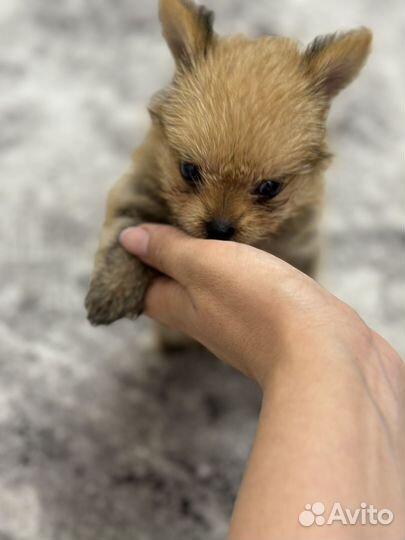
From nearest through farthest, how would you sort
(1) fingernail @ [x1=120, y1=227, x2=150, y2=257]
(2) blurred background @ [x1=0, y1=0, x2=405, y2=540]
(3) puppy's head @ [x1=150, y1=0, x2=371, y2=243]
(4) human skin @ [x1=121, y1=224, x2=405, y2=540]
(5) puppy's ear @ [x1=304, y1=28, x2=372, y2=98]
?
1. (4) human skin @ [x1=121, y1=224, x2=405, y2=540]
2. (3) puppy's head @ [x1=150, y1=0, x2=371, y2=243]
3. (5) puppy's ear @ [x1=304, y1=28, x2=372, y2=98]
4. (1) fingernail @ [x1=120, y1=227, x2=150, y2=257]
5. (2) blurred background @ [x1=0, y1=0, x2=405, y2=540]

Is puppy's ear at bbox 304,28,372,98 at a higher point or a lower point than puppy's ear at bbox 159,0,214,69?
higher

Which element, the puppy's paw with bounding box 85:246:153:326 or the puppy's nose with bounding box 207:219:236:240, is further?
the puppy's paw with bounding box 85:246:153:326

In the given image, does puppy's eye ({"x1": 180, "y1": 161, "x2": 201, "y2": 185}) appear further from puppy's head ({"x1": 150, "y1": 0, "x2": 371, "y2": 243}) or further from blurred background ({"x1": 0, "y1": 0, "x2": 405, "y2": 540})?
blurred background ({"x1": 0, "y1": 0, "x2": 405, "y2": 540})

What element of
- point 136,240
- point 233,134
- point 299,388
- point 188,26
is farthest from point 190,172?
point 299,388

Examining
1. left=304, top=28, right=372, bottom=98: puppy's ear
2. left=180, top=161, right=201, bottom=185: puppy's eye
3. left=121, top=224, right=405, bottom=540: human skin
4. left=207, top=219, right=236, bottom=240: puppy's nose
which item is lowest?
left=121, top=224, right=405, bottom=540: human skin

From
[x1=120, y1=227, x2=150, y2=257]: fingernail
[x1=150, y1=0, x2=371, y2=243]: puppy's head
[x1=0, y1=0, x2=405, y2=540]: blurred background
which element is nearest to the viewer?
[x1=150, y1=0, x2=371, y2=243]: puppy's head

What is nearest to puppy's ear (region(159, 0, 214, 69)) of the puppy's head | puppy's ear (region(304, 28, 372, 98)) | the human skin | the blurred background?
the puppy's head

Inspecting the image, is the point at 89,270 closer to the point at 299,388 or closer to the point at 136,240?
the point at 136,240

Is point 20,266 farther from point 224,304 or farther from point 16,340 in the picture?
point 224,304
